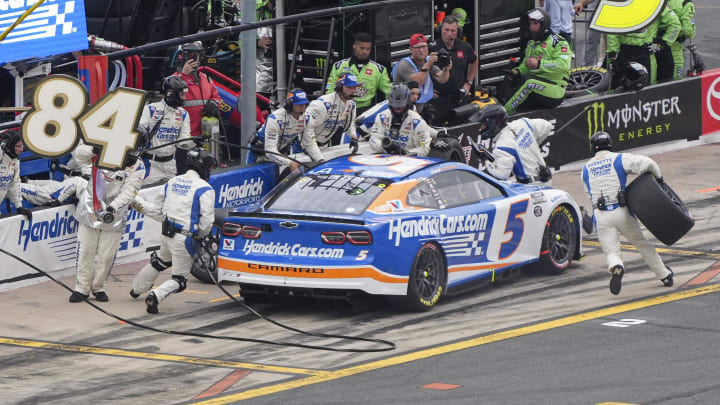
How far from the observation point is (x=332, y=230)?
12.1 meters

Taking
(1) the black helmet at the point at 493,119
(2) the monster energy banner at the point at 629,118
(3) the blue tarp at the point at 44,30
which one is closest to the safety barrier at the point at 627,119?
(2) the monster energy banner at the point at 629,118

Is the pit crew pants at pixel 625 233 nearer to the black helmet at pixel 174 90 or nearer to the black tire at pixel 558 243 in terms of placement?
the black tire at pixel 558 243

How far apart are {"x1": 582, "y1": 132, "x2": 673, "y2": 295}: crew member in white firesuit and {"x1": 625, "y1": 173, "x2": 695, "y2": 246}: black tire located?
0.09 meters

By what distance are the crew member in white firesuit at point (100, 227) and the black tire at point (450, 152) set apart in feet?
13.9

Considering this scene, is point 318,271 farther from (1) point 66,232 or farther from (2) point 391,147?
(2) point 391,147

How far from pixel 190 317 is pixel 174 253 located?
625 mm

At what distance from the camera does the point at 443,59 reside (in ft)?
60.1

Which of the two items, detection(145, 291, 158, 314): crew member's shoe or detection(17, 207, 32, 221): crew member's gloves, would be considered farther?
detection(17, 207, 32, 221): crew member's gloves

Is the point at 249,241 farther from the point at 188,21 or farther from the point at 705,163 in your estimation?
the point at 705,163

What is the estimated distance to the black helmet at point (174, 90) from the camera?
15156 mm

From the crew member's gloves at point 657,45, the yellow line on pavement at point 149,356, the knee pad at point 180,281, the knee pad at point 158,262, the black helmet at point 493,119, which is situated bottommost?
the yellow line on pavement at point 149,356

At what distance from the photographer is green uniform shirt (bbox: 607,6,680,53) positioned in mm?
21328

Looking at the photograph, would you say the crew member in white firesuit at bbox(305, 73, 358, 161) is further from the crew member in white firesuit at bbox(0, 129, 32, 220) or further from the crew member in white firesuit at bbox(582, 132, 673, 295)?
the crew member in white firesuit at bbox(582, 132, 673, 295)

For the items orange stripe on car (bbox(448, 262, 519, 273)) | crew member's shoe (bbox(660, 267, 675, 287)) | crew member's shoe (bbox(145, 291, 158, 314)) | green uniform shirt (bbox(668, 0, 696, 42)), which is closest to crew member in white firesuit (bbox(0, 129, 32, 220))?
crew member's shoe (bbox(145, 291, 158, 314))
